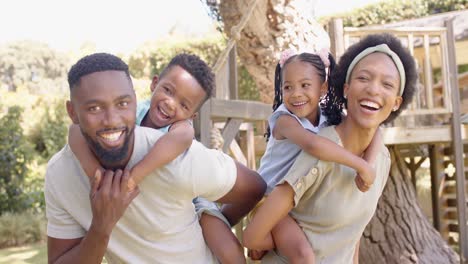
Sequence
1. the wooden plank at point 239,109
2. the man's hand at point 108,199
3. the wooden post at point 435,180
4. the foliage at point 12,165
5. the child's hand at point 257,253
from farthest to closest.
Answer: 1. the foliage at point 12,165
2. the wooden post at point 435,180
3. the wooden plank at point 239,109
4. the child's hand at point 257,253
5. the man's hand at point 108,199

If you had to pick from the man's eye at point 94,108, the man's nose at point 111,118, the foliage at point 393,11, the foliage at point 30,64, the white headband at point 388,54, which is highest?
the foliage at point 30,64

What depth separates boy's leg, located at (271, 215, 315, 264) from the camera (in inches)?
83.6

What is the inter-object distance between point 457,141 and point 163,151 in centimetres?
583

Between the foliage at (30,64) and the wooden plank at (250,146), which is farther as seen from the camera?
the foliage at (30,64)

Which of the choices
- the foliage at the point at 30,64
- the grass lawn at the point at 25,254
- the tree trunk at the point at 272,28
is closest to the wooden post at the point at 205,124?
the tree trunk at the point at 272,28

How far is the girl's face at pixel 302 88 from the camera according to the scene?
98.6 inches

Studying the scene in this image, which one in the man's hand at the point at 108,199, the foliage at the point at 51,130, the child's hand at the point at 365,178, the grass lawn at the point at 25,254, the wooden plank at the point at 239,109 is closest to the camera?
the man's hand at the point at 108,199

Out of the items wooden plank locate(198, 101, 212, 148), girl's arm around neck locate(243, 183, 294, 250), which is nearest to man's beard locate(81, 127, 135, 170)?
girl's arm around neck locate(243, 183, 294, 250)

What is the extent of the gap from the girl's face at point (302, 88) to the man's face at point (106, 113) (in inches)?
34.2

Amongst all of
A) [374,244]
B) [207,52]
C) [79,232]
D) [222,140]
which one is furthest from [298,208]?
[207,52]

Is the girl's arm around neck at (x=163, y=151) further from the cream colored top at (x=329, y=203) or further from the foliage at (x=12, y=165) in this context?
the foliage at (x=12, y=165)

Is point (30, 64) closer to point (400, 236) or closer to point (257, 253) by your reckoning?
point (400, 236)

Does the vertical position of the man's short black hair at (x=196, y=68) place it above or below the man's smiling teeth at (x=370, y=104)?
above

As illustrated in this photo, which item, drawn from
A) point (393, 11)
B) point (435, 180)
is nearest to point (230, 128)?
point (435, 180)
